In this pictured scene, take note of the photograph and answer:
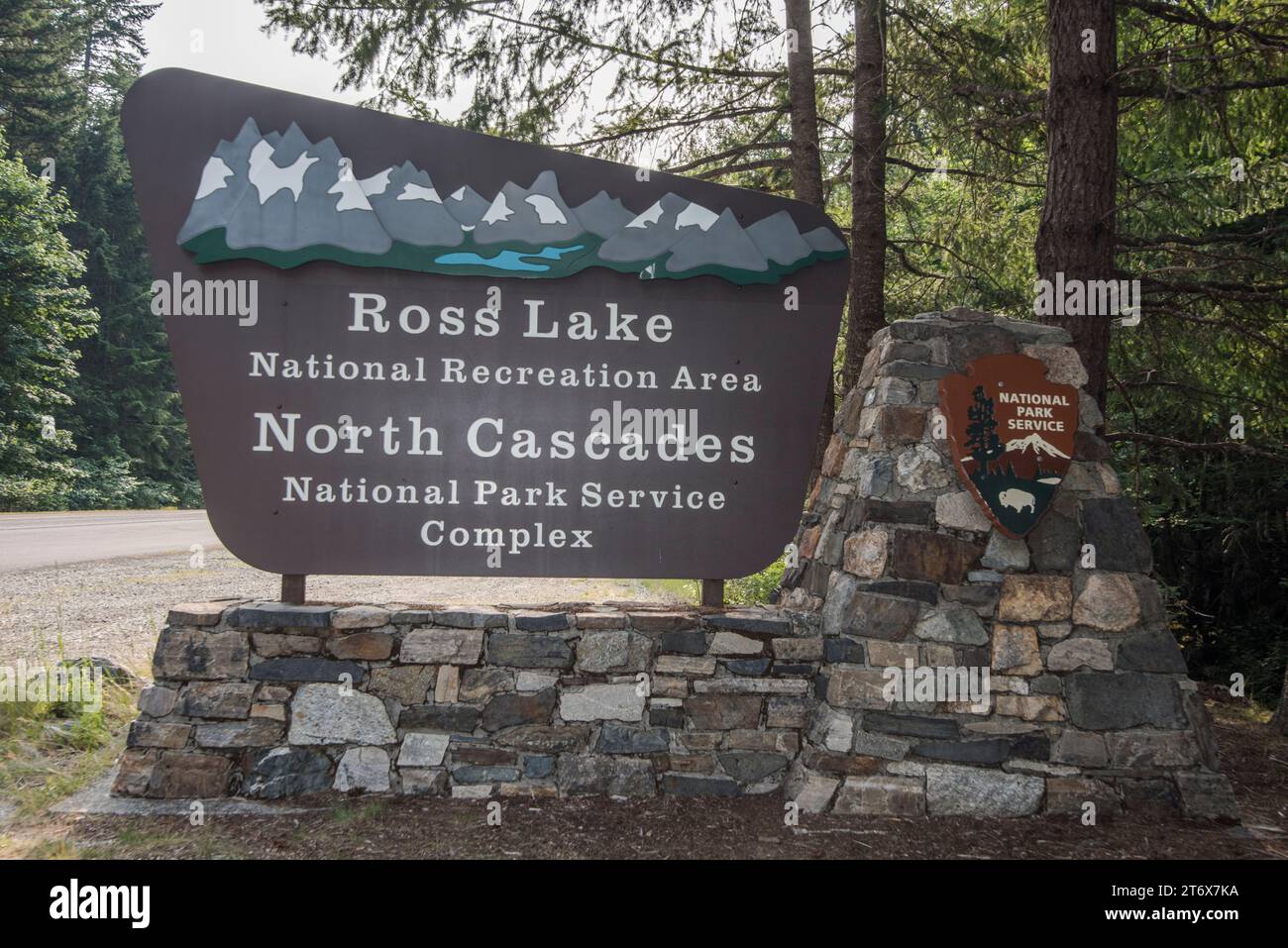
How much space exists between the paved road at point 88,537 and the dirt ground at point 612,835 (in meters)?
8.11

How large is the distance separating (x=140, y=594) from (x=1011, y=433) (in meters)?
8.50

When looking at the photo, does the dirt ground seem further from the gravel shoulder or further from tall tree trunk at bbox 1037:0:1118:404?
tall tree trunk at bbox 1037:0:1118:404

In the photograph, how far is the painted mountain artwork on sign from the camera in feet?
12.0

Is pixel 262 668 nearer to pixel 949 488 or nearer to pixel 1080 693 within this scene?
pixel 949 488

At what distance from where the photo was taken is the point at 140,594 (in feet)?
27.3

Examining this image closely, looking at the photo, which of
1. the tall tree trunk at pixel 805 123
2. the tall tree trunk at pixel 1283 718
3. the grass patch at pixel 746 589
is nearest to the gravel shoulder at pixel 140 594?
the grass patch at pixel 746 589

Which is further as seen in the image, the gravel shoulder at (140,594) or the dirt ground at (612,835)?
the gravel shoulder at (140,594)

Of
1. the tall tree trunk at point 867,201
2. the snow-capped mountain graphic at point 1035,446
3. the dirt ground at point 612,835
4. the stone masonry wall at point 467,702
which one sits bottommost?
the dirt ground at point 612,835

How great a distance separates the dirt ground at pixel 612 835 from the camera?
123 inches

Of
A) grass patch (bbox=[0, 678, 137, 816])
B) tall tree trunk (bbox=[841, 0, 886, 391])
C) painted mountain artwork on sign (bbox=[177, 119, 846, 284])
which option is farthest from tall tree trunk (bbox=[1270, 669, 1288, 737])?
grass patch (bbox=[0, 678, 137, 816])

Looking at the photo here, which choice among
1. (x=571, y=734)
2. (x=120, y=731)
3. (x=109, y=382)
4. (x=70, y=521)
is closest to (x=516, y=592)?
(x=120, y=731)

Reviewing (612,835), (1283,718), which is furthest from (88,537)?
(1283,718)

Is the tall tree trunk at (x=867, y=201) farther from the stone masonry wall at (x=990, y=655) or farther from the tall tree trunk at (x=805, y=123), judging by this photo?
the stone masonry wall at (x=990, y=655)

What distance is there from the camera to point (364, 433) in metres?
3.73
